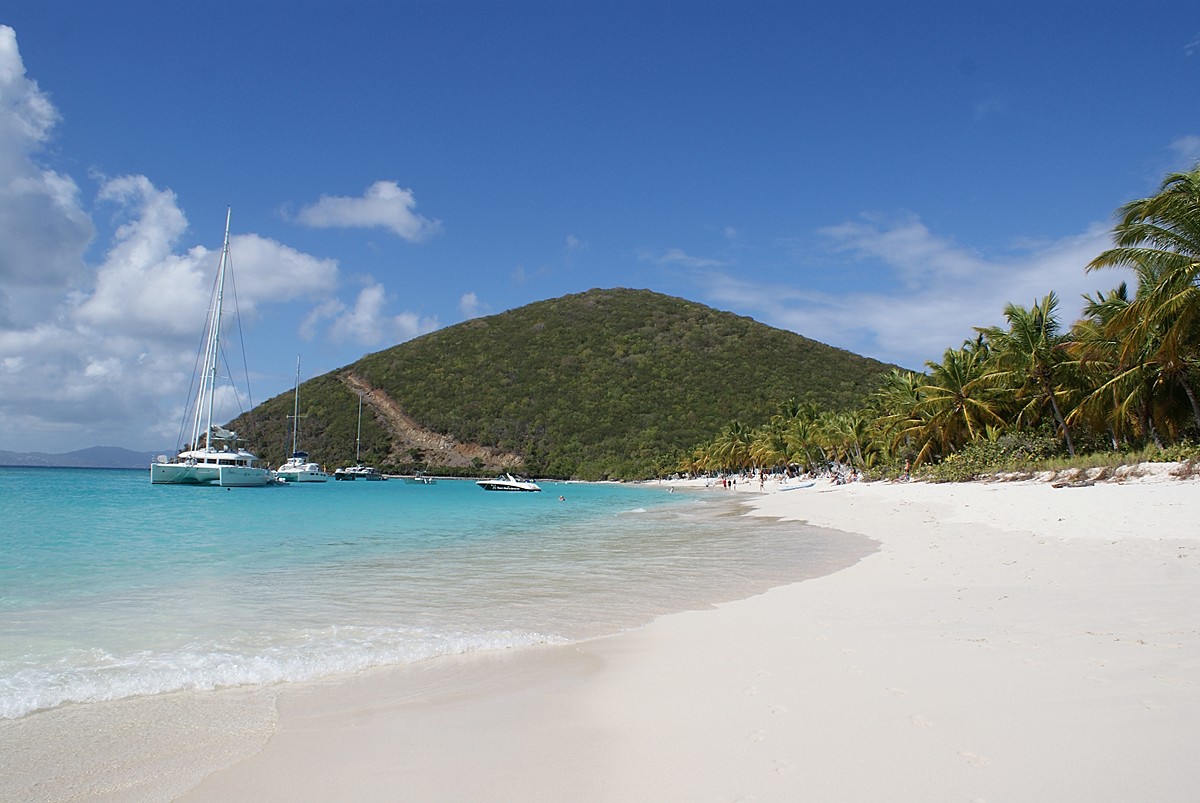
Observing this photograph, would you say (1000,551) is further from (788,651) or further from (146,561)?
(146,561)

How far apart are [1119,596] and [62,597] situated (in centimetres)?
1304

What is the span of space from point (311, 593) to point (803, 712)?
298 inches

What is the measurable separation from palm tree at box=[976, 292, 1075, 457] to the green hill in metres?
63.5

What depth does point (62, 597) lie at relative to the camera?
349 inches

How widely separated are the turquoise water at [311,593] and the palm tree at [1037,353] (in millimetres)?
17729

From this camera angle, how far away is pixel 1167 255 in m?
17.6

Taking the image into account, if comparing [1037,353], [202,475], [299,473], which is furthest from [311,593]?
[299,473]

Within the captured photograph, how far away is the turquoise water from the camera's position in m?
5.70

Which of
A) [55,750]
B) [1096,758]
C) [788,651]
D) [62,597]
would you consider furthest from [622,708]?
[62,597]

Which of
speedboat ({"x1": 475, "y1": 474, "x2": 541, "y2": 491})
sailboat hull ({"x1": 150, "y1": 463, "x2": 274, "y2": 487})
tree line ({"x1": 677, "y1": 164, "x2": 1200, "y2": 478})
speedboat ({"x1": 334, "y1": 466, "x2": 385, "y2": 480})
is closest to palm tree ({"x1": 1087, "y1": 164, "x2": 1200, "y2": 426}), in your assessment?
tree line ({"x1": 677, "y1": 164, "x2": 1200, "y2": 478})

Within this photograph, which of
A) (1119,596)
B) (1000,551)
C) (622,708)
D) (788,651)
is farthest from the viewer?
(1000,551)

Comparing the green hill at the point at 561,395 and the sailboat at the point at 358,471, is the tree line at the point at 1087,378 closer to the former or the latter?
the green hill at the point at 561,395

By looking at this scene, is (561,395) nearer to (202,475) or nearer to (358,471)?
(358,471)

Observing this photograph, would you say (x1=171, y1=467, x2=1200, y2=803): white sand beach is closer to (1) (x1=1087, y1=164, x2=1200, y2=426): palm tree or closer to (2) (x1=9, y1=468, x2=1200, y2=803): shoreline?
(2) (x1=9, y1=468, x2=1200, y2=803): shoreline
